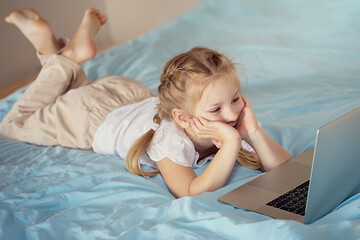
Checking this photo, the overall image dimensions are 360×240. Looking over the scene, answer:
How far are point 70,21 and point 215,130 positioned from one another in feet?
7.41

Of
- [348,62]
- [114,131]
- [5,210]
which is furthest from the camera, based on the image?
[348,62]

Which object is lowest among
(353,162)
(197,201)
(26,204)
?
(26,204)

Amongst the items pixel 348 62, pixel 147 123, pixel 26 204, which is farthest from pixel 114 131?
pixel 348 62

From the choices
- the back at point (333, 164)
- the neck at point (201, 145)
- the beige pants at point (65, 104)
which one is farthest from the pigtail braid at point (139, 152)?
the back at point (333, 164)

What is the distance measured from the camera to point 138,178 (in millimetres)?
1289

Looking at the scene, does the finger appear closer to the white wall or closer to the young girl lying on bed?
the young girl lying on bed

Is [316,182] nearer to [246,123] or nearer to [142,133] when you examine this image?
[246,123]

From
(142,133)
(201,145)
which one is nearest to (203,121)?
(201,145)

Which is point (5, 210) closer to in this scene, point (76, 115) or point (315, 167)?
point (76, 115)

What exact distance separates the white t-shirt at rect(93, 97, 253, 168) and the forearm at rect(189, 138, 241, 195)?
10 centimetres

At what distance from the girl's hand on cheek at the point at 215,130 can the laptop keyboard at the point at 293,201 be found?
0.19m

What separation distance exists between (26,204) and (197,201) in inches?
19.7

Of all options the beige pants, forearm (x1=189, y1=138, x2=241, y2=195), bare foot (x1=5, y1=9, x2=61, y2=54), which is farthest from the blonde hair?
bare foot (x1=5, y1=9, x2=61, y2=54)

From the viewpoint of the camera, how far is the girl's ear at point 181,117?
4.04 ft
